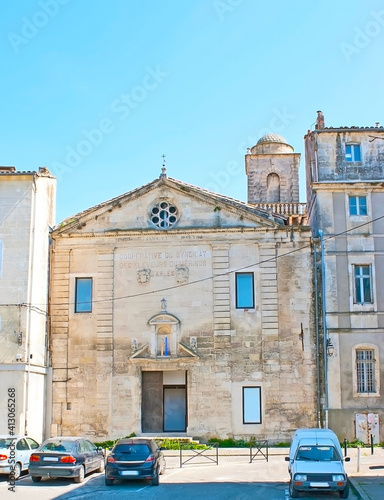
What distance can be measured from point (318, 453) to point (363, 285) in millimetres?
13578

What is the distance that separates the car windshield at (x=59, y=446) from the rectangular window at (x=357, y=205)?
17174 millimetres

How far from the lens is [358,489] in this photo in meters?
19.3

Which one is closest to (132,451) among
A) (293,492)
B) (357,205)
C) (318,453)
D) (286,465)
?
(293,492)

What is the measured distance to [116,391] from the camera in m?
31.3

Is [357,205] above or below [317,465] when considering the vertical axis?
above

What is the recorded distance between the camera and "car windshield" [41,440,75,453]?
21172mm

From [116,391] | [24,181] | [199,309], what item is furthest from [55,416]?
[24,181]

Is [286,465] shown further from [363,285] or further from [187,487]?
[363,285]

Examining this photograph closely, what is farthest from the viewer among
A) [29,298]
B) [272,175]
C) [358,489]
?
[272,175]

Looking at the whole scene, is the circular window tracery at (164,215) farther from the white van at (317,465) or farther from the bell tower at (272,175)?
the bell tower at (272,175)

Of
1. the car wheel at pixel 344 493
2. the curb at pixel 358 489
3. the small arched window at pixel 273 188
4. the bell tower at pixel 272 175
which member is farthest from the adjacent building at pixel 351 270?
the small arched window at pixel 273 188

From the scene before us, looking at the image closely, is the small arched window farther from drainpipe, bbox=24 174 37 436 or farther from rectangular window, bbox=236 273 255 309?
drainpipe, bbox=24 174 37 436

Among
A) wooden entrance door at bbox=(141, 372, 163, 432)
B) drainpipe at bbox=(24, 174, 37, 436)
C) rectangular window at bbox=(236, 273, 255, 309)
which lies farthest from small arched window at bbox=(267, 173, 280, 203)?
drainpipe at bbox=(24, 174, 37, 436)

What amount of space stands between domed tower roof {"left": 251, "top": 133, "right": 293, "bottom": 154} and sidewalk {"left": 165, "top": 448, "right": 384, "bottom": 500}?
2918 centimetres
